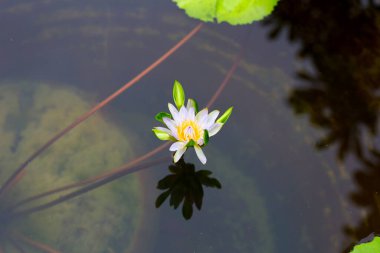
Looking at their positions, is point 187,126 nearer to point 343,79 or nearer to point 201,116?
point 201,116

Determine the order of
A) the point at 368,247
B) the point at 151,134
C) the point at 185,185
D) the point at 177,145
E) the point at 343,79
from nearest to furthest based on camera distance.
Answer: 1. the point at 368,247
2. the point at 177,145
3. the point at 185,185
4. the point at 151,134
5. the point at 343,79

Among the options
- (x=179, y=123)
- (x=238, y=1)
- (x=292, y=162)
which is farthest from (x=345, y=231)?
(x=238, y=1)

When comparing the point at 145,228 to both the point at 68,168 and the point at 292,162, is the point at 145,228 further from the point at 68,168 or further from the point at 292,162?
the point at 292,162

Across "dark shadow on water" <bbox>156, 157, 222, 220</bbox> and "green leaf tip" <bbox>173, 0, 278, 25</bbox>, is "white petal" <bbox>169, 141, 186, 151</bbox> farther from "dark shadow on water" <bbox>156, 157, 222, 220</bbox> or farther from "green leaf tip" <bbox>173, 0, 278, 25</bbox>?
"green leaf tip" <bbox>173, 0, 278, 25</bbox>

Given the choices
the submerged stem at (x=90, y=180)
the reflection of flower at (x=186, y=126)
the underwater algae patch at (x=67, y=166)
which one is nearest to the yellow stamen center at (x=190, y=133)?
the reflection of flower at (x=186, y=126)

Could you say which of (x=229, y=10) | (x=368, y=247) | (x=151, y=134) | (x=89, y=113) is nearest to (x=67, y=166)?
(x=89, y=113)

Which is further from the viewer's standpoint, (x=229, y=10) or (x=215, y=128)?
(x=229, y=10)

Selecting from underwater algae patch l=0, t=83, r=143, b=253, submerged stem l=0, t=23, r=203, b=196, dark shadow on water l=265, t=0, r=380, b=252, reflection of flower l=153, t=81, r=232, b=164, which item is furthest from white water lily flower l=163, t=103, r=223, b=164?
dark shadow on water l=265, t=0, r=380, b=252

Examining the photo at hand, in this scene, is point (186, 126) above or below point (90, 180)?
above
